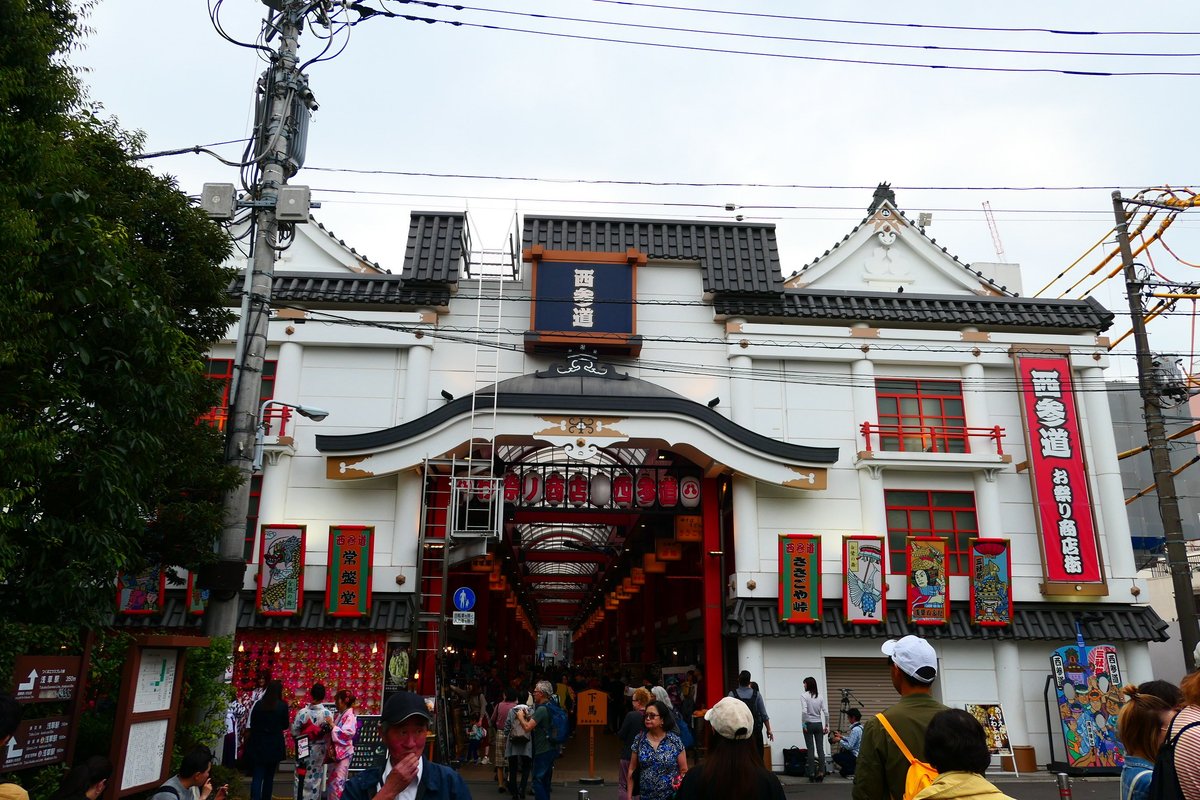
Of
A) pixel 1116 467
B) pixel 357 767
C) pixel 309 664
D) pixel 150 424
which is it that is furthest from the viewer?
pixel 1116 467

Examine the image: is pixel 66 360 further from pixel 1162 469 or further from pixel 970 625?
pixel 970 625

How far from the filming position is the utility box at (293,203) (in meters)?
12.4

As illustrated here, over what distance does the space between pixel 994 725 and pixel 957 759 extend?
16719mm

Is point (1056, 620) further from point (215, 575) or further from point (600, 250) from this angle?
point (215, 575)

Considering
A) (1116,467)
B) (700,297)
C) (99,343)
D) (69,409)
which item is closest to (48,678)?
(69,409)

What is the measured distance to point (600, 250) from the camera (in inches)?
826

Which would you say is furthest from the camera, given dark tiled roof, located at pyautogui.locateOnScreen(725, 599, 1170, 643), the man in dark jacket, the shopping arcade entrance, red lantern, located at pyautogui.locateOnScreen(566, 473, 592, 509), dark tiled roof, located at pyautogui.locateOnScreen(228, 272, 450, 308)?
dark tiled roof, located at pyautogui.locateOnScreen(228, 272, 450, 308)

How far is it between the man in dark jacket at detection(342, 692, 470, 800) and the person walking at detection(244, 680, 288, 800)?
27.3 feet

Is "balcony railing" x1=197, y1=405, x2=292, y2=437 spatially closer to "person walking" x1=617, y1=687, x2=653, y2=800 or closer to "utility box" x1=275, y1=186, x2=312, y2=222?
"utility box" x1=275, y1=186, x2=312, y2=222

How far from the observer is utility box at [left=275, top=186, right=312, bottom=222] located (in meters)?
12.4

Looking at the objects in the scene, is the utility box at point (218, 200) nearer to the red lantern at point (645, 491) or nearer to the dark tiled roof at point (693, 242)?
the dark tiled roof at point (693, 242)

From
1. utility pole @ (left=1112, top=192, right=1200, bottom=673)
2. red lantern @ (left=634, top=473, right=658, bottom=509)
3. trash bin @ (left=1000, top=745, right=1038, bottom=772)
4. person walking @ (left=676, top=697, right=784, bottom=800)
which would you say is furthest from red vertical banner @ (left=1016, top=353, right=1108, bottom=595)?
person walking @ (left=676, top=697, right=784, bottom=800)

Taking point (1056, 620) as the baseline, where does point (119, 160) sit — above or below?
above

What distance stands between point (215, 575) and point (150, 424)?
2.42 meters
